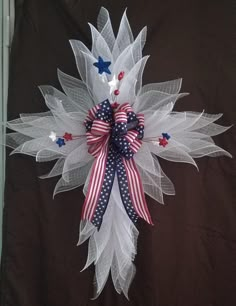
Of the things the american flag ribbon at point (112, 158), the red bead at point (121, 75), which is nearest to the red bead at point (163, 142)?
the american flag ribbon at point (112, 158)

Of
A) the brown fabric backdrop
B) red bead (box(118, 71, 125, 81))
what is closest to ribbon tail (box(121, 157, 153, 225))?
the brown fabric backdrop

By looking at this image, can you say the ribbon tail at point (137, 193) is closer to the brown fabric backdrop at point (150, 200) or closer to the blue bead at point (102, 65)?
the brown fabric backdrop at point (150, 200)

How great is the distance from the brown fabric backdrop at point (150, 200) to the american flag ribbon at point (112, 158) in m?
0.12

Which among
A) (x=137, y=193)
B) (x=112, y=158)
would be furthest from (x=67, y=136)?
(x=137, y=193)

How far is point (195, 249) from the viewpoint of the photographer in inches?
32.9

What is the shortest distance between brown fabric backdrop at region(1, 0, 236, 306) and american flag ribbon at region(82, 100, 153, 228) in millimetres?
120

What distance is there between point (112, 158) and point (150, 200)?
0.18 metres

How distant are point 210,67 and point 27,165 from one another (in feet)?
1.94

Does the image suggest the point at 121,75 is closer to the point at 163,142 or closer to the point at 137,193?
the point at 163,142

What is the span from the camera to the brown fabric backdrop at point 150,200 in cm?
81

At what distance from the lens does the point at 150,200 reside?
2.72ft

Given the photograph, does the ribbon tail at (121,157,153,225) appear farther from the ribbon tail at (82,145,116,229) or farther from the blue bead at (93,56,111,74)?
the blue bead at (93,56,111,74)

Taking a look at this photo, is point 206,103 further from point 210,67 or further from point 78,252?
point 78,252

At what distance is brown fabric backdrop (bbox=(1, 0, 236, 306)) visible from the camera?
0.81m
